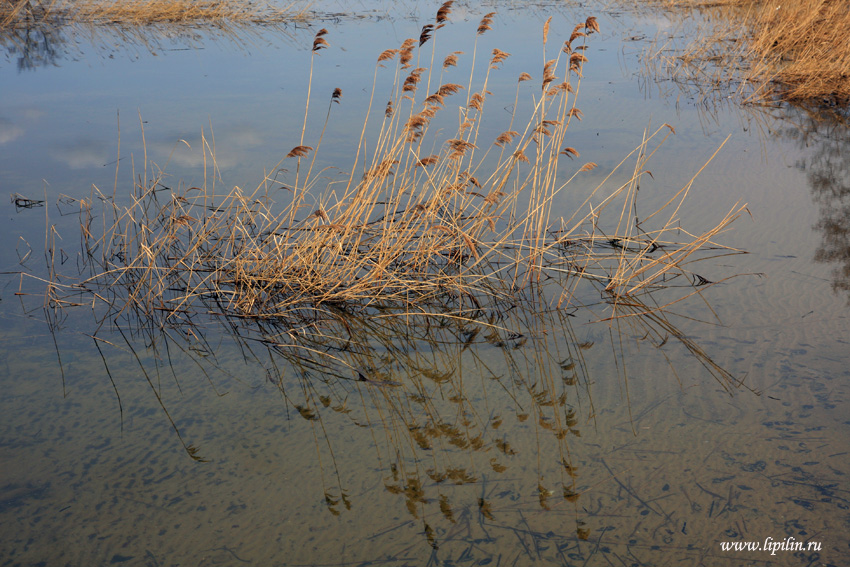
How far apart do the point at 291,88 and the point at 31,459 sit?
568 cm

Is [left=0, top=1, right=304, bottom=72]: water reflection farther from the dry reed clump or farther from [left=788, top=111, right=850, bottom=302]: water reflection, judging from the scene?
[left=788, top=111, right=850, bottom=302]: water reflection

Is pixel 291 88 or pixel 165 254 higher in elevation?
pixel 291 88

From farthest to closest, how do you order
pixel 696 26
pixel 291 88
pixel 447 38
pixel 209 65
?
pixel 696 26, pixel 447 38, pixel 209 65, pixel 291 88

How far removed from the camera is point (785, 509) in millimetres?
2150

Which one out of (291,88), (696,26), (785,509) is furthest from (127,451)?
(696,26)

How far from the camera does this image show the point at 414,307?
3389mm

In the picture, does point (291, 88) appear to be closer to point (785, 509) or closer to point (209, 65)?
point (209, 65)

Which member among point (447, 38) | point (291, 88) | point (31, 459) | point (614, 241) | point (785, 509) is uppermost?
point (447, 38)

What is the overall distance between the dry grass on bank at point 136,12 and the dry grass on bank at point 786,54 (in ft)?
20.2

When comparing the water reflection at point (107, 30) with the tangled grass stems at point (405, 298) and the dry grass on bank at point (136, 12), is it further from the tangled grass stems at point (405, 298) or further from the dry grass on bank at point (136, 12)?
the tangled grass stems at point (405, 298)

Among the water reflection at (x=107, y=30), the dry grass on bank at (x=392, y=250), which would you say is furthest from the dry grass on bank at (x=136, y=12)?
the dry grass on bank at (x=392, y=250)

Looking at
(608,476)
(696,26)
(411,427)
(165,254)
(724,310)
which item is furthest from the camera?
(696,26)

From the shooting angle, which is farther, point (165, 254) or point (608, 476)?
point (165, 254)

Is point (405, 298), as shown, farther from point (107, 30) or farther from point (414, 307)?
point (107, 30)
